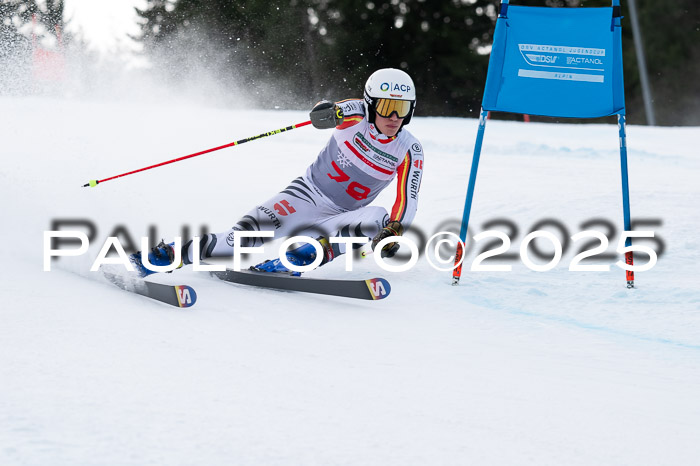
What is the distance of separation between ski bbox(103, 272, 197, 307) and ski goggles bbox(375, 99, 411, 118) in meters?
1.43

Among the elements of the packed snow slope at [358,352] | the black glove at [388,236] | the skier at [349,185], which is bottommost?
→ the packed snow slope at [358,352]

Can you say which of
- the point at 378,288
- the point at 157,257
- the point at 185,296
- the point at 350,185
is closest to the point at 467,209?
the point at 350,185

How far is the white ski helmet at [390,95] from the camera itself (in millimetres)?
4133

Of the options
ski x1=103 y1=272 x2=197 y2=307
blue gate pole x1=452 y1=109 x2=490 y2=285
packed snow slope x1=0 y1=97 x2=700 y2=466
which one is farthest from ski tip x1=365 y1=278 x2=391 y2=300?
ski x1=103 y1=272 x2=197 y2=307

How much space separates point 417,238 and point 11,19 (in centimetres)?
2474

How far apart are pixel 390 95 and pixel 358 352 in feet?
5.77

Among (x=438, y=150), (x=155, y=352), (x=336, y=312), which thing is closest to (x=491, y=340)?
(x=336, y=312)

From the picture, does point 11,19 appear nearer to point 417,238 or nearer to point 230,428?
point 417,238

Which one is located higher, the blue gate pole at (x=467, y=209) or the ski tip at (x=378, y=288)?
the blue gate pole at (x=467, y=209)

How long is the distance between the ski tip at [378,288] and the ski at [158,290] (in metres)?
0.89

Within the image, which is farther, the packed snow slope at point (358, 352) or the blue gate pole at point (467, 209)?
the blue gate pole at point (467, 209)

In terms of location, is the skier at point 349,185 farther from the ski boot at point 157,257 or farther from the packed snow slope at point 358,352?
the packed snow slope at point 358,352

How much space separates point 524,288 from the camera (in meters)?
4.42

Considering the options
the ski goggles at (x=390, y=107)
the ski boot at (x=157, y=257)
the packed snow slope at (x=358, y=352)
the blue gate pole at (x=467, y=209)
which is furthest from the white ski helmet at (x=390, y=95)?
the ski boot at (x=157, y=257)
